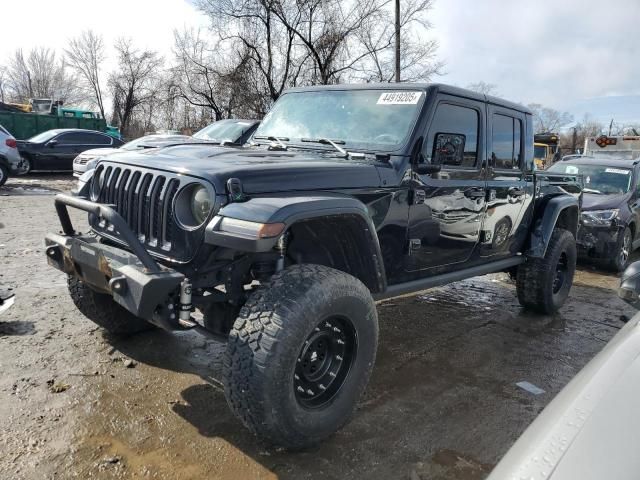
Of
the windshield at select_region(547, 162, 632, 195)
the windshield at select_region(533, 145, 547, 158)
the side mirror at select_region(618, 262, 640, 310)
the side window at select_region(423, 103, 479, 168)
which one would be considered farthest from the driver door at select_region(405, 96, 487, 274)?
the windshield at select_region(533, 145, 547, 158)

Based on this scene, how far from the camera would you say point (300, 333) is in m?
2.51

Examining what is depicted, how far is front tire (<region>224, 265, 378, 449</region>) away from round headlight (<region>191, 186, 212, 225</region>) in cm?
49

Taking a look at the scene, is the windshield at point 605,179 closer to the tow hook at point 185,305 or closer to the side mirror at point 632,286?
the side mirror at point 632,286

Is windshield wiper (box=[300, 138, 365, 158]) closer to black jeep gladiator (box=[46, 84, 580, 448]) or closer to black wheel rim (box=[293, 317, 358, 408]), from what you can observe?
black jeep gladiator (box=[46, 84, 580, 448])

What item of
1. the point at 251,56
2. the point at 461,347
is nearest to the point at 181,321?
the point at 461,347

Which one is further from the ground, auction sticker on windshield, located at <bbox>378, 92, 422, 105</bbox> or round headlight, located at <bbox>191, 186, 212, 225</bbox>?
auction sticker on windshield, located at <bbox>378, 92, 422, 105</bbox>

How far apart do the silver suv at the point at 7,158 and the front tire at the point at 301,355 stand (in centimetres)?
1240

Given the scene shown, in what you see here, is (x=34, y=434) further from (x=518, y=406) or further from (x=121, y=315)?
(x=518, y=406)

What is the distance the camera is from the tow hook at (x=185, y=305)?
2590mm

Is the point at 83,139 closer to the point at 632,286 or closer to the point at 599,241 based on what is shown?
the point at 599,241

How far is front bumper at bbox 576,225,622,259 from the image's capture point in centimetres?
766

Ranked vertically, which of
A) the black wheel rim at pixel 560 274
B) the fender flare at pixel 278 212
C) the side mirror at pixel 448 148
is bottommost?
the black wheel rim at pixel 560 274

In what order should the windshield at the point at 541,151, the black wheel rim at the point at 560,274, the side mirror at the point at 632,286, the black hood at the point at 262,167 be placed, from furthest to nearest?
the windshield at the point at 541,151 → the black wheel rim at the point at 560,274 → the black hood at the point at 262,167 → the side mirror at the point at 632,286

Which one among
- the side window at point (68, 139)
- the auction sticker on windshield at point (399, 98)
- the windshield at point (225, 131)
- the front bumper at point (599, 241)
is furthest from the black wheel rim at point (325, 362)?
the side window at point (68, 139)
